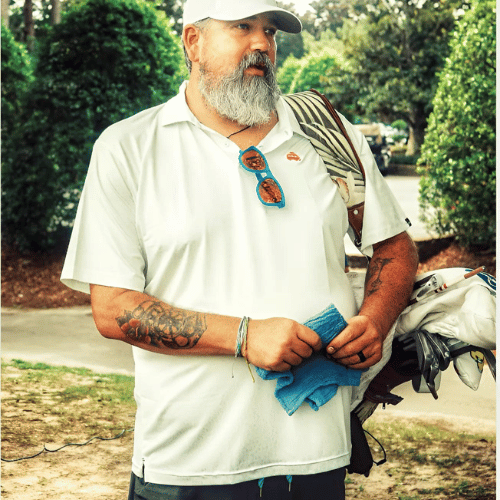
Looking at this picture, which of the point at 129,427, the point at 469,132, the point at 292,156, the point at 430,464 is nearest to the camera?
the point at 292,156

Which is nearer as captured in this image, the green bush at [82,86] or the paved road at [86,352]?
the paved road at [86,352]

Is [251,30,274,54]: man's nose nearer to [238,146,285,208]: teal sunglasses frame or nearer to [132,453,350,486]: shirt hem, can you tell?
[238,146,285,208]: teal sunglasses frame

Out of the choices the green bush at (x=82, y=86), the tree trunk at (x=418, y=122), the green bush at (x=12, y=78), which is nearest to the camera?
the green bush at (x=82, y=86)

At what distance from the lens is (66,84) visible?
10016 millimetres

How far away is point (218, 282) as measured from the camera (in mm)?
2209

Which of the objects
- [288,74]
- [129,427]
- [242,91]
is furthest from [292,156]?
[288,74]

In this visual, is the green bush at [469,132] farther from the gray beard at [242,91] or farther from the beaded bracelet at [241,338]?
the beaded bracelet at [241,338]

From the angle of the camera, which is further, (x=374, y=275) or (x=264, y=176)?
(x=374, y=275)

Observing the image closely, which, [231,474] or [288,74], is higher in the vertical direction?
[288,74]

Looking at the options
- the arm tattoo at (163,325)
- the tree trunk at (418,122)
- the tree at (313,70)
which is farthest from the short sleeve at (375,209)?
the tree at (313,70)

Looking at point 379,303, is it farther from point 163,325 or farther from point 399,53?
point 399,53

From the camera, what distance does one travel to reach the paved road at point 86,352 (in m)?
5.92

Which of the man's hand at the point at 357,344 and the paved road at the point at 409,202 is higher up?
the man's hand at the point at 357,344

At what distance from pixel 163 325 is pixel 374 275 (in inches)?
30.7
